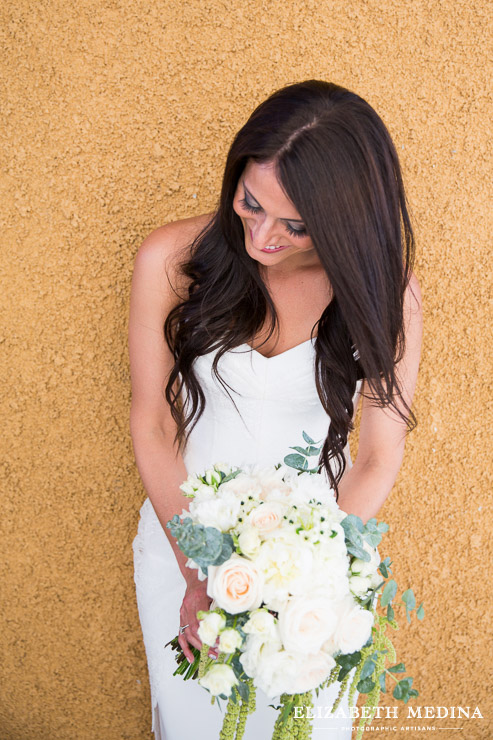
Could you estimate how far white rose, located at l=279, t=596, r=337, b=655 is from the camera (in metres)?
0.84

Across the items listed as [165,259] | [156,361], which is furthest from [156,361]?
[165,259]

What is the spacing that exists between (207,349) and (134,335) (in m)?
0.19

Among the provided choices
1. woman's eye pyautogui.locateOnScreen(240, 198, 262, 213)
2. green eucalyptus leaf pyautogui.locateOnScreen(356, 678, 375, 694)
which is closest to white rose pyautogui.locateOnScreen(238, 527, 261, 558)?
green eucalyptus leaf pyautogui.locateOnScreen(356, 678, 375, 694)

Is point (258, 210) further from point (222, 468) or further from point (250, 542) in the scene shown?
point (250, 542)

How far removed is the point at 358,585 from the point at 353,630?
0.23 ft

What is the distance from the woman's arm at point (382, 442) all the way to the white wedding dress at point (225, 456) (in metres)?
0.11

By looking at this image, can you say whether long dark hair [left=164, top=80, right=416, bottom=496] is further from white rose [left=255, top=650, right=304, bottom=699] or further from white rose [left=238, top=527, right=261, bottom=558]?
white rose [left=255, top=650, right=304, bottom=699]

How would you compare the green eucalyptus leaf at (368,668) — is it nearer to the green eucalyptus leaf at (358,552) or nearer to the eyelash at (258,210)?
the green eucalyptus leaf at (358,552)

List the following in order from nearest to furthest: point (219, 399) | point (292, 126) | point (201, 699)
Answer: point (292, 126) < point (201, 699) < point (219, 399)

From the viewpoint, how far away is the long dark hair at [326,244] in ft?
3.77

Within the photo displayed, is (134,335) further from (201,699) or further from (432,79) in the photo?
(432,79)

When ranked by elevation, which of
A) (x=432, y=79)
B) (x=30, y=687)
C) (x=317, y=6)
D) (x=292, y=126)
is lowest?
(x=30, y=687)

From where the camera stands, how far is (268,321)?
1.60 meters

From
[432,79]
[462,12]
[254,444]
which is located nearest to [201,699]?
[254,444]
